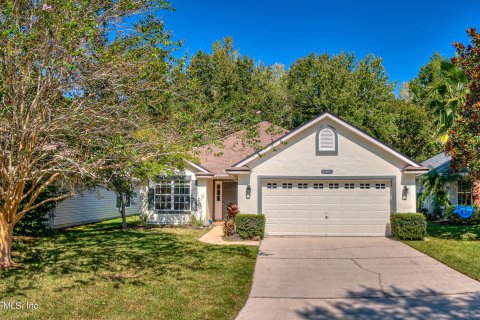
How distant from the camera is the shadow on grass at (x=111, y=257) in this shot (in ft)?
29.7

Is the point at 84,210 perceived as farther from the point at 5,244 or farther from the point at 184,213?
the point at 5,244

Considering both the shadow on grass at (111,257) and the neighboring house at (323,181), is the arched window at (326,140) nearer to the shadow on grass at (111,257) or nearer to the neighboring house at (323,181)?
the neighboring house at (323,181)

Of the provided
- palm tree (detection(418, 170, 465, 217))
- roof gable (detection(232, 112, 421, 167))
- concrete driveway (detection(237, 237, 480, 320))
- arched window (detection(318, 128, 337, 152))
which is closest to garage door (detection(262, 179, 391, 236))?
roof gable (detection(232, 112, 421, 167))

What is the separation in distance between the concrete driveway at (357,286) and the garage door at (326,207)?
2.70 meters

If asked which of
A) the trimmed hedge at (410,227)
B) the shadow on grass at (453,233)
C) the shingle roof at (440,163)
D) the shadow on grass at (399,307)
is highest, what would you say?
the shingle roof at (440,163)

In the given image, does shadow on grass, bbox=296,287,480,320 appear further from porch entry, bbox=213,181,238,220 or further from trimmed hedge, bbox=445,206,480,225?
trimmed hedge, bbox=445,206,480,225

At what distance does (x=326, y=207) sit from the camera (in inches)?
635

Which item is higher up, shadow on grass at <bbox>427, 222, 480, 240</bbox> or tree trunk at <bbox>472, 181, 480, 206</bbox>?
tree trunk at <bbox>472, 181, 480, 206</bbox>

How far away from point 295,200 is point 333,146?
2625mm

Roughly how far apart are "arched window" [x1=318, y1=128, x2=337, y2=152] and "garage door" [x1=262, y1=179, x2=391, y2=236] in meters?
1.33

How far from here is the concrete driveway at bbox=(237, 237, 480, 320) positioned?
7.01 metres

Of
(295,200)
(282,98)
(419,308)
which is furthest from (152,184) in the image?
(282,98)

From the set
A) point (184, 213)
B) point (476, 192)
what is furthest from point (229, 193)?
point (476, 192)

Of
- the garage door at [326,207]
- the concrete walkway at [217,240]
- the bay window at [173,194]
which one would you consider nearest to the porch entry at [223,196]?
the bay window at [173,194]
